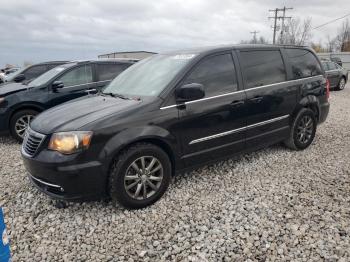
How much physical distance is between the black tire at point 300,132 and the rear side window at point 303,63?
61 cm

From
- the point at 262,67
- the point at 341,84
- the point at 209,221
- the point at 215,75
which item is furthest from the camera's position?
the point at 341,84

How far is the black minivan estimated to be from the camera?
3053 mm

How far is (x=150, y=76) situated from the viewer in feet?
13.0

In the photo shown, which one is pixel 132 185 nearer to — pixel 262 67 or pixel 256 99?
pixel 256 99

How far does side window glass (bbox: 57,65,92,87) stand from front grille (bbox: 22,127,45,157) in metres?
3.27

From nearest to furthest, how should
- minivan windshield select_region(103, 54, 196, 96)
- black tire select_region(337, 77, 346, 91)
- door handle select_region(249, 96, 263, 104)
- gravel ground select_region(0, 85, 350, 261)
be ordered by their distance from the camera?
gravel ground select_region(0, 85, 350, 261), minivan windshield select_region(103, 54, 196, 96), door handle select_region(249, 96, 263, 104), black tire select_region(337, 77, 346, 91)

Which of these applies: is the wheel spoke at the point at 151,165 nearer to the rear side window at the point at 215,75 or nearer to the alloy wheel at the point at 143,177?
the alloy wheel at the point at 143,177

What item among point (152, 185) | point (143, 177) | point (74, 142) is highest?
point (74, 142)

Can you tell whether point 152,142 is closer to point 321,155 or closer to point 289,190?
point 289,190

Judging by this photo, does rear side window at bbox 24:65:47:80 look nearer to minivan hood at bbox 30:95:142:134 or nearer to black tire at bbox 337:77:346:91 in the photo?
minivan hood at bbox 30:95:142:134

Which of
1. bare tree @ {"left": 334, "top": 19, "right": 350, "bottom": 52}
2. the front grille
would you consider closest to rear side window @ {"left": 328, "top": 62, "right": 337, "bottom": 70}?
the front grille

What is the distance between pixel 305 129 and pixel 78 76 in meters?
4.75

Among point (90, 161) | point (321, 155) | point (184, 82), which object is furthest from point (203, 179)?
point (321, 155)

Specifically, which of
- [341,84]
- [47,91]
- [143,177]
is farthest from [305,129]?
[341,84]
